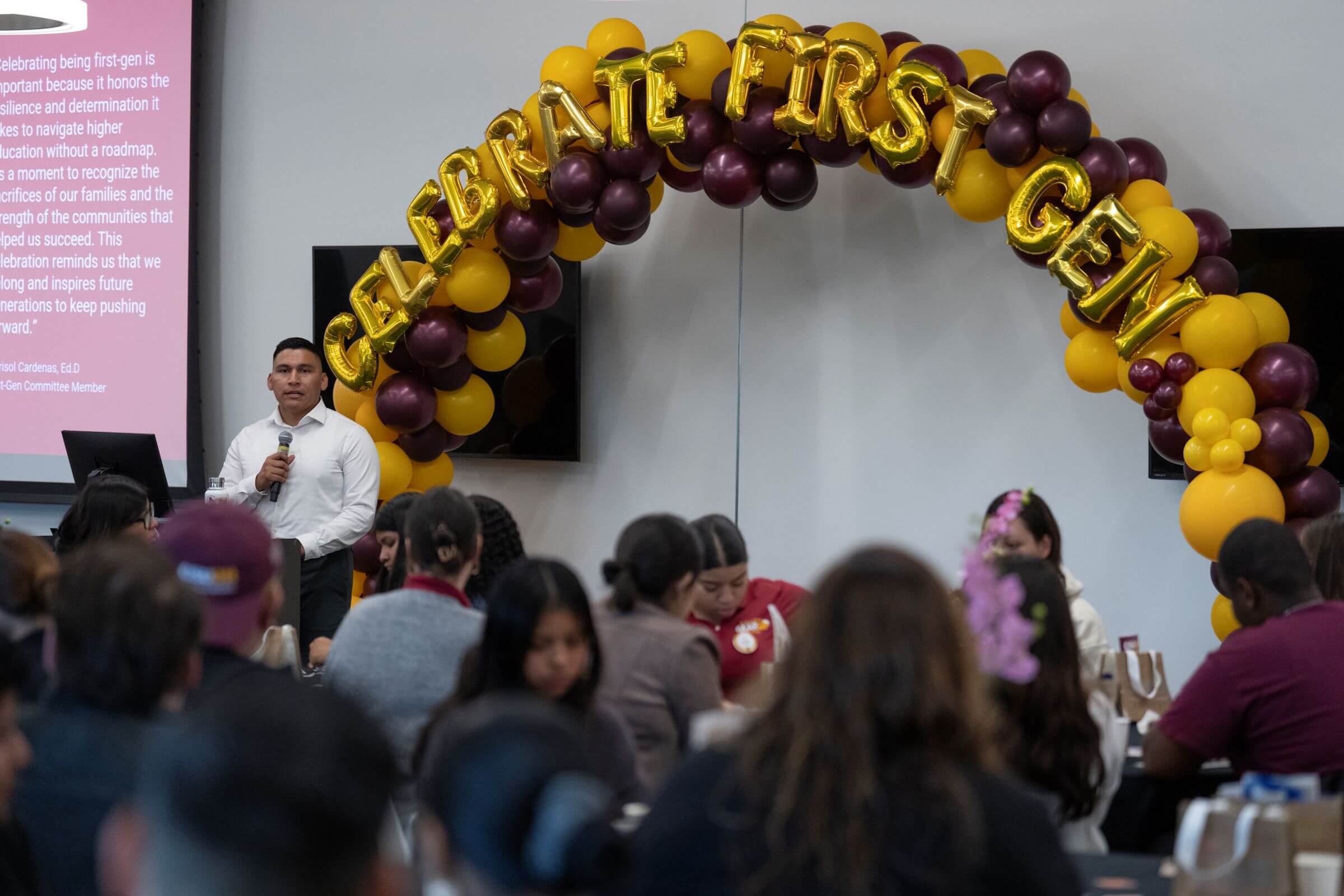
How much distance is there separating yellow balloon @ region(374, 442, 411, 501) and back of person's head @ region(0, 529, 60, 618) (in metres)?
2.43

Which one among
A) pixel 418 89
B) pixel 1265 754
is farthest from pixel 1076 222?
pixel 418 89

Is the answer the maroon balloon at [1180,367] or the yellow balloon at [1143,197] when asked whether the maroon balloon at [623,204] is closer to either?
the yellow balloon at [1143,197]

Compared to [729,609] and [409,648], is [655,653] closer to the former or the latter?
[409,648]

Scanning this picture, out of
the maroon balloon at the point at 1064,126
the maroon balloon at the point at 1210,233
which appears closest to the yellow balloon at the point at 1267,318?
the maroon balloon at the point at 1210,233

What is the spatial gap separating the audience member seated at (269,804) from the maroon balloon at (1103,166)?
3698 millimetres

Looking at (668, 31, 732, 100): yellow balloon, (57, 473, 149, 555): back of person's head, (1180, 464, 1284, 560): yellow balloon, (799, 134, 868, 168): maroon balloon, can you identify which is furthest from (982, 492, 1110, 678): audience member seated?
(57, 473, 149, 555): back of person's head

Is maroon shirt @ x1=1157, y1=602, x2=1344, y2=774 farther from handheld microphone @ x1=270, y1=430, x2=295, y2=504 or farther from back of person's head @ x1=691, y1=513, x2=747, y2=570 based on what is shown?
handheld microphone @ x1=270, y1=430, x2=295, y2=504

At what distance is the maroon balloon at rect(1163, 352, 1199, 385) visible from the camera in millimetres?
4160

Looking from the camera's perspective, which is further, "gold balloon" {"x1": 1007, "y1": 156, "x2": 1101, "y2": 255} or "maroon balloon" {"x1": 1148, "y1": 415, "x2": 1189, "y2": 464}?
"maroon balloon" {"x1": 1148, "y1": 415, "x2": 1189, "y2": 464}

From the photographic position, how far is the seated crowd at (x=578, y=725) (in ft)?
3.31

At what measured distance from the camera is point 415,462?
526cm

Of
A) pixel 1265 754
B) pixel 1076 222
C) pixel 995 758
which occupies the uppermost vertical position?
pixel 1076 222

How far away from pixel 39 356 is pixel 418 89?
221 cm

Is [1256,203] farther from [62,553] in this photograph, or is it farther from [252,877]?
[252,877]
